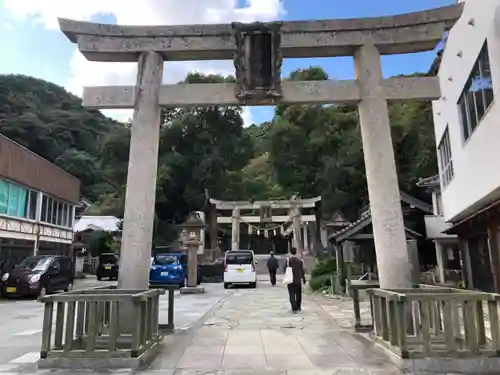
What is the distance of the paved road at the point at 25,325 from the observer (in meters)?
5.97

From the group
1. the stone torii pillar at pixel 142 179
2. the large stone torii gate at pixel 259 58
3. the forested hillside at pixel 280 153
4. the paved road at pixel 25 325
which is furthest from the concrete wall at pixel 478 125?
the forested hillside at pixel 280 153

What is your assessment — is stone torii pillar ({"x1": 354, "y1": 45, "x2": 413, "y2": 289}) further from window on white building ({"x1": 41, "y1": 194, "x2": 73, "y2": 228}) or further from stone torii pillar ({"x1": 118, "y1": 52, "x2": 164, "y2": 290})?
window on white building ({"x1": 41, "y1": 194, "x2": 73, "y2": 228})

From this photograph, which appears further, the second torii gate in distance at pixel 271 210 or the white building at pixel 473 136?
the second torii gate in distance at pixel 271 210

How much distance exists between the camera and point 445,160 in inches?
617

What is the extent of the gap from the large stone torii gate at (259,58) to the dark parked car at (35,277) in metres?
10.1

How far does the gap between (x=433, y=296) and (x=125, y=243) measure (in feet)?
16.1

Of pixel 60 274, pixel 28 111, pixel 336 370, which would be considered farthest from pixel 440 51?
pixel 28 111

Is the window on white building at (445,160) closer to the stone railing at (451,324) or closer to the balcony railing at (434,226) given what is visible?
the balcony railing at (434,226)

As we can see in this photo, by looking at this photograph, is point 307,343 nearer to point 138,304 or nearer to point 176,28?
point 138,304

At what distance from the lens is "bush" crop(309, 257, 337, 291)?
18.1 m

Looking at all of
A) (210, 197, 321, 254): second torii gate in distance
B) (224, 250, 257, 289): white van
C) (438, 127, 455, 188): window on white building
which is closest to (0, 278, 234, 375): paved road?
(224, 250, 257, 289): white van

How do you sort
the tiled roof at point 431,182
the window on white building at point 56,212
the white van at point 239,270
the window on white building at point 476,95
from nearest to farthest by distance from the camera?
the window on white building at point 476,95
the tiled roof at point 431,182
the window on white building at point 56,212
the white van at point 239,270

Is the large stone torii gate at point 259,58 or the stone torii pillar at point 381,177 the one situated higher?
the large stone torii gate at point 259,58

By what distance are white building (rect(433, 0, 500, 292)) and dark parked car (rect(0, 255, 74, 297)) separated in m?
14.5
